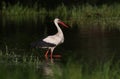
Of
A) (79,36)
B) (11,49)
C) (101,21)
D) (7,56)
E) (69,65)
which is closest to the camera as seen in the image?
(69,65)

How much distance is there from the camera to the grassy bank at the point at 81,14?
33.7 m

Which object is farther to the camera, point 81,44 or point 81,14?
point 81,14

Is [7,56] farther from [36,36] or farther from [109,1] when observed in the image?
[109,1]

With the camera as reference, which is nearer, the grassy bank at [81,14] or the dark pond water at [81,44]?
the dark pond water at [81,44]

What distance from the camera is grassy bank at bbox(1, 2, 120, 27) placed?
110ft

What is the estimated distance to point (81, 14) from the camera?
36.3 m

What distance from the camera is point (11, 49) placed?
1773 cm

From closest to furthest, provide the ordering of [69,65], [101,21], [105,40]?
[69,65]
[105,40]
[101,21]

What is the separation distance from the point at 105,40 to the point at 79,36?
204cm

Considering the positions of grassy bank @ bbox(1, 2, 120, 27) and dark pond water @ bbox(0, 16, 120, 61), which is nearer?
dark pond water @ bbox(0, 16, 120, 61)

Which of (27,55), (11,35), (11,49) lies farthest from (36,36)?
(27,55)

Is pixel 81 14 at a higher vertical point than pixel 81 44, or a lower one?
higher

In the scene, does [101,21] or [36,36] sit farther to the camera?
[101,21]

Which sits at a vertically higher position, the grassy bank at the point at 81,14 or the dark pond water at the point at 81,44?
the grassy bank at the point at 81,14
